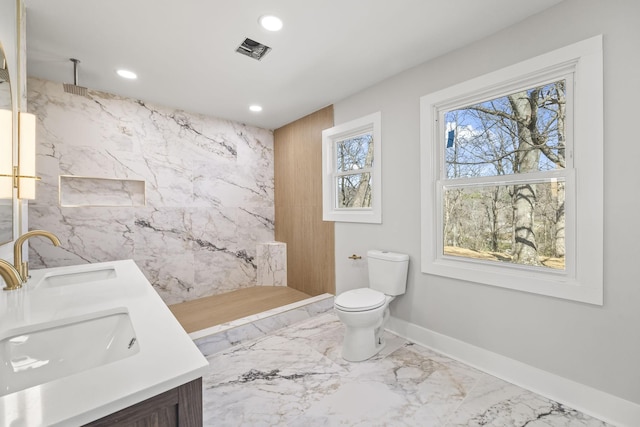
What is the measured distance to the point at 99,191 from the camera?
2688mm

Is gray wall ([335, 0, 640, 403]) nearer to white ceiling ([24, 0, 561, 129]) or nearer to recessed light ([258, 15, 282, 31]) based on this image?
white ceiling ([24, 0, 561, 129])

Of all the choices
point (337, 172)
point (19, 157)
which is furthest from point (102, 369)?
point (337, 172)

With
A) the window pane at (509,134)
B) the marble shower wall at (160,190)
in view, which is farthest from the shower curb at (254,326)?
the window pane at (509,134)

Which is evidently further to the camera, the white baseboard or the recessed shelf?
the recessed shelf

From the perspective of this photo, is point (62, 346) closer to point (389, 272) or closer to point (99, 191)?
point (389, 272)

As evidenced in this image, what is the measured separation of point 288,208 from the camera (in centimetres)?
363

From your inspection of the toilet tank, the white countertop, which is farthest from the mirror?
the toilet tank

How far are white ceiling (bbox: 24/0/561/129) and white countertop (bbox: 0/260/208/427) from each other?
1614 mm

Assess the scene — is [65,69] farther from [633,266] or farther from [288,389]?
[633,266]

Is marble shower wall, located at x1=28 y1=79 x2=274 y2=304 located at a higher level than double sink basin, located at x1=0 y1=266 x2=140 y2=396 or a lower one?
higher

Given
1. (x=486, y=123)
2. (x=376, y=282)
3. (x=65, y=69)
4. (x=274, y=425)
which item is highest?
(x=65, y=69)

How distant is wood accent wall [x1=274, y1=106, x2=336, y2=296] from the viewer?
3.12 metres

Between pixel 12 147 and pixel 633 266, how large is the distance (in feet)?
10.1

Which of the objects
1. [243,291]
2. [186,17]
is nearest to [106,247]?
[243,291]
